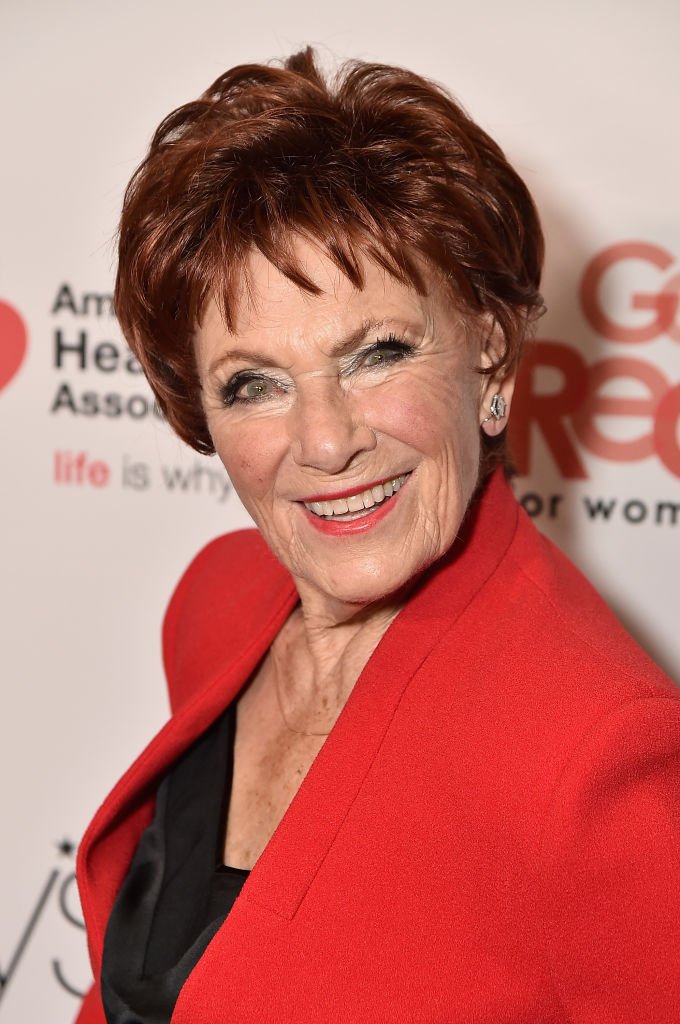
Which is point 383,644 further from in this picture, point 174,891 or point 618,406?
point 618,406

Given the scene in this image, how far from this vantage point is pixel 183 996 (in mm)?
1014

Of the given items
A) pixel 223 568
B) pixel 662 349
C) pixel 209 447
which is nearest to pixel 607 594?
pixel 662 349

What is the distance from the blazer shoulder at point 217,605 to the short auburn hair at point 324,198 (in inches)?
18.6

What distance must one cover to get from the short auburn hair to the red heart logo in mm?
1006

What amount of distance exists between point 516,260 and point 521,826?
2.07 ft

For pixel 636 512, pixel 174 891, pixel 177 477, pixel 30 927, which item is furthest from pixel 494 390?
pixel 30 927

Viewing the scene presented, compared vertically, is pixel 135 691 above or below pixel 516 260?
below

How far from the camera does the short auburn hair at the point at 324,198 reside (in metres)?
1.08

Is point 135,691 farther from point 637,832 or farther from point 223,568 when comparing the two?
point 637,832

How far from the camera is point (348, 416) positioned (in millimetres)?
→ 1094

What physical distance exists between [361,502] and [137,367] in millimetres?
1127

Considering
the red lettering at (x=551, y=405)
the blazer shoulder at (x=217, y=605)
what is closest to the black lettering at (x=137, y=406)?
the blazer shoulder at (x=217, y=605)

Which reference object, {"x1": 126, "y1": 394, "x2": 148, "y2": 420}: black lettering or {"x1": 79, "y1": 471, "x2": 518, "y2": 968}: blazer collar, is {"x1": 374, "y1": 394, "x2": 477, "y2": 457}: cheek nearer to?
{"x1": 79, "y1": 471, "x2": 518, "y2": 968}: blazer collar

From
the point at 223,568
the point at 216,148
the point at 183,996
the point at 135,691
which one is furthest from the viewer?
the point at 135,691
